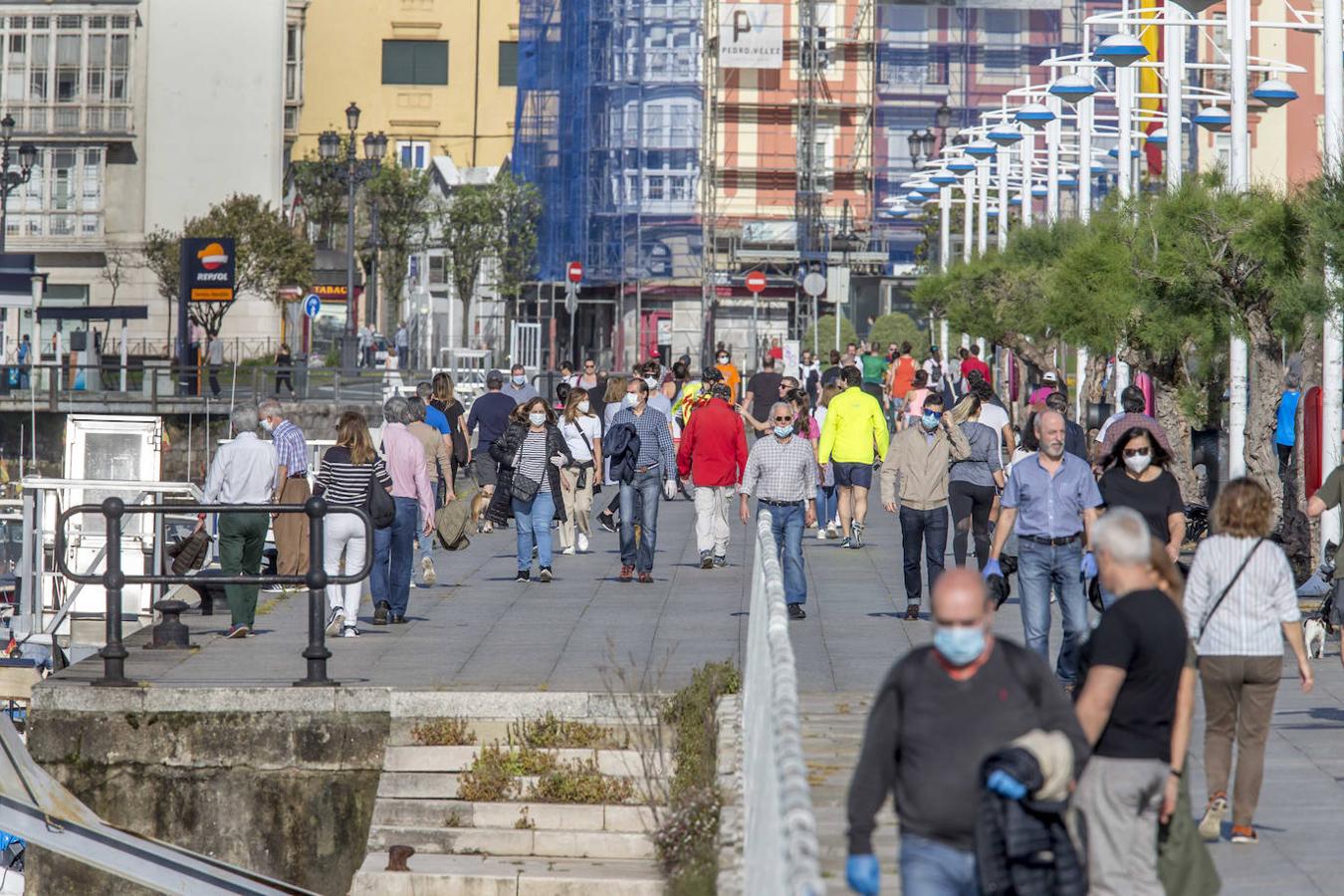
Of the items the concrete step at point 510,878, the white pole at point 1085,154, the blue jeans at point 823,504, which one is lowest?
the concrete step at point 510,878

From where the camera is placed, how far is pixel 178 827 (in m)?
13.1

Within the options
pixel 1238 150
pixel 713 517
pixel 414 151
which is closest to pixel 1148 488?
pixel 713 517

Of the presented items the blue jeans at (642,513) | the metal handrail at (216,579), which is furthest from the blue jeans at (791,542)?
the metal handrail at (216,579)

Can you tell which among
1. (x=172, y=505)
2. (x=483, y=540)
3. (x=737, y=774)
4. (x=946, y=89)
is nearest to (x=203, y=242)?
(x=946, y=89)

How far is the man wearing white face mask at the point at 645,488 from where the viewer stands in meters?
19.3

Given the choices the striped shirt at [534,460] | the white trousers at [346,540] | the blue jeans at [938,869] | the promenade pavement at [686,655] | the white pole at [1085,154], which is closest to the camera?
the blue jeans at [938,869]

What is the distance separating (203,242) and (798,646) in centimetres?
4176

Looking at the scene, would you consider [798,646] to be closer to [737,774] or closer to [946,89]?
[737,774]

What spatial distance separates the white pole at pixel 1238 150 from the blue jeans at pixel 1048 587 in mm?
8001

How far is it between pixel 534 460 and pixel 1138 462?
8.16 meters

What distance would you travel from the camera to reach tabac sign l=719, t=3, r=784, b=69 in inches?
2562

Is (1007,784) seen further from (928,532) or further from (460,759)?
(928,532)

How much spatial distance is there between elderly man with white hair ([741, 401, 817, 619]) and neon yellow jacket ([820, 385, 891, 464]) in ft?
17.3

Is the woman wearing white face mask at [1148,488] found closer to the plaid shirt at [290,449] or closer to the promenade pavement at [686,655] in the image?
the promenade pavement at [686,655]
